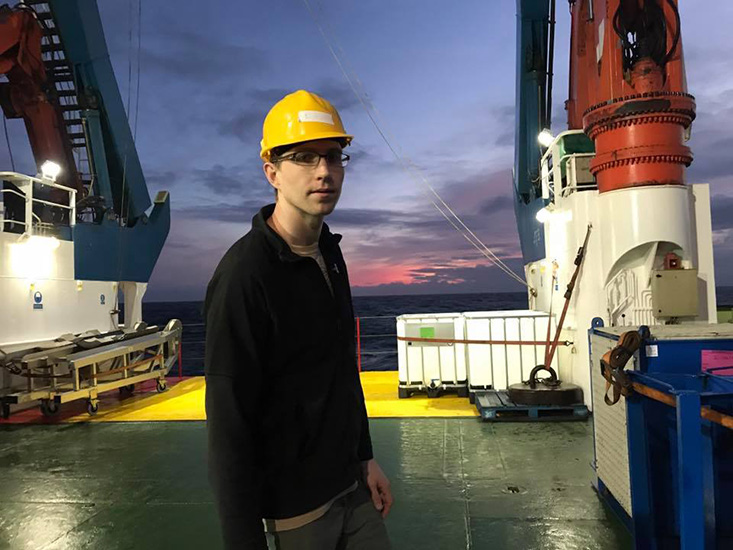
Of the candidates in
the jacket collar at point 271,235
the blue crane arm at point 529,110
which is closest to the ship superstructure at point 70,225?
the jacket collar at point 271,235

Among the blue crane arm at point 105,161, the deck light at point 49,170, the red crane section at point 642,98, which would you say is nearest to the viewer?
the red crane section at point 642,98

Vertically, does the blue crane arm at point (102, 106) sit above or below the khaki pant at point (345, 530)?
above

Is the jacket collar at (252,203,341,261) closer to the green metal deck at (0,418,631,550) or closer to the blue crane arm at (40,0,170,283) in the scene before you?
the green metal deck at (0,418,631,550)

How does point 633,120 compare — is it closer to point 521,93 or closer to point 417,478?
point 417,478

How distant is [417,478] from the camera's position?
5.32 metres

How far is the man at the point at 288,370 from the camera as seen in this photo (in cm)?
153

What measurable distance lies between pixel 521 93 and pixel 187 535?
12.3 metres

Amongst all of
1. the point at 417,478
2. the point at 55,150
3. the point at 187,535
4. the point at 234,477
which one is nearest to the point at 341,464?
the point at 234,477

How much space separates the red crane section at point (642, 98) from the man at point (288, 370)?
19.8 ft

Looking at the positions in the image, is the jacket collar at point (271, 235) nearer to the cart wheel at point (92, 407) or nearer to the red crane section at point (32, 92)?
the cart wheel at point (92, 407)

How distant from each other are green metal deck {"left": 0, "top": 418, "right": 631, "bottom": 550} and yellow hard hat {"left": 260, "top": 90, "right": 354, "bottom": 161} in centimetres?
329

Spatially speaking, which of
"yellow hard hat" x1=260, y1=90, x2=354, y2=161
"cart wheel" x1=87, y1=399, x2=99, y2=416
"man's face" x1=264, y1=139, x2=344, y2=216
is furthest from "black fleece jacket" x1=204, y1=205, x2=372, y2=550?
"cart wheel" x1=87, y1=399, x2=99, y2=416

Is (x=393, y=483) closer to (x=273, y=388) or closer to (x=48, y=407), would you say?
(x=273, y=388)

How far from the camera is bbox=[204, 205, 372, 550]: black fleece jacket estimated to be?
1.52 m
